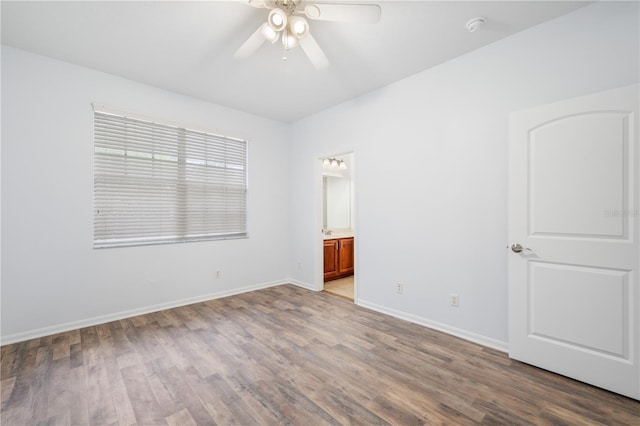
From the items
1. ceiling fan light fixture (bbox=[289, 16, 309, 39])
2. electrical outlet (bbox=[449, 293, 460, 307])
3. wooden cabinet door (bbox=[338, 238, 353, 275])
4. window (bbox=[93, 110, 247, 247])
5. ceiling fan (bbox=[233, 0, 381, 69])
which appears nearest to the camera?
ceiling fan (bbox=[233, 0, 381, 69])

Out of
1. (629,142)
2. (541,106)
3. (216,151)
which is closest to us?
(629,142)

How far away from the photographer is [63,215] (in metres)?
2.89

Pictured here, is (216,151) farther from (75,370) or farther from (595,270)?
(595,270)

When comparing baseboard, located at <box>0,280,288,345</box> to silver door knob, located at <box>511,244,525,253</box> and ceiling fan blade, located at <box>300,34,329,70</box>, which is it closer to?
ceiling fan blade, located at <box>300,34,329,70</box>

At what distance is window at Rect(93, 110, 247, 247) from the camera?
10.4ft

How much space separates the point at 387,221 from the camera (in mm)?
3379

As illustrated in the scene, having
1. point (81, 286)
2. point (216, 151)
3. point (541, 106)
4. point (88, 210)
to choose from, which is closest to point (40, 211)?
point (88, 210)

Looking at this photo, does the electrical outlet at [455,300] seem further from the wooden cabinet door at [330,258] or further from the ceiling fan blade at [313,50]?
the ceiling fan blade at [313,50]

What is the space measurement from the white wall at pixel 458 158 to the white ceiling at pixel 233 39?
202mm

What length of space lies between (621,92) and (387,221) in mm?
2163

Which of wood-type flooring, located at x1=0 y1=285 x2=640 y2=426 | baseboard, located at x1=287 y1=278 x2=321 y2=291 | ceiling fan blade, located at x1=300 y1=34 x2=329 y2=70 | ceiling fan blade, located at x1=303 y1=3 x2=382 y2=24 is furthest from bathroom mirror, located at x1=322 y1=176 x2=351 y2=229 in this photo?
ceiling fan blade, located at x1=303 y1=3 x2=382 y2=24

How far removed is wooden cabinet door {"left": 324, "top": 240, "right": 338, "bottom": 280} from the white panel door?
2.95 m

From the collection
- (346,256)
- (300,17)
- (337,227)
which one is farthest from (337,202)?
(300,17)

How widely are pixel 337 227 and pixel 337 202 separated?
21.6 inches
